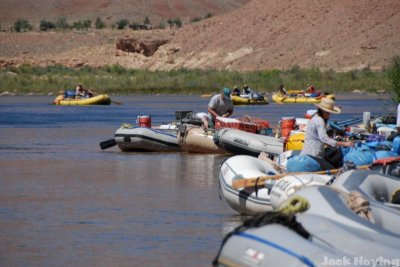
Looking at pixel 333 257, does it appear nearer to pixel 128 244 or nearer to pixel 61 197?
pixel 128 244

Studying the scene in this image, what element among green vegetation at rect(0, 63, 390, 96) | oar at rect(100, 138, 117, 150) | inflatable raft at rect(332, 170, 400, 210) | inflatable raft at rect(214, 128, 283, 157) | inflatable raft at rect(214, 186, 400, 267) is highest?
inflatable raft at rect(214, 186, 400, 267)

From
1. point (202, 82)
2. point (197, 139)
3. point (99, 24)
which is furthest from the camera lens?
point (99, 24)

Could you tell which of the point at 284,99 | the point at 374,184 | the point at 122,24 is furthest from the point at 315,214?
the point at 122,24

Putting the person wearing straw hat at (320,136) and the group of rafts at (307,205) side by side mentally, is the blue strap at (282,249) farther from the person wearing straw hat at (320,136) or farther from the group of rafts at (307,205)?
the person wearing straw hat at (320,136)

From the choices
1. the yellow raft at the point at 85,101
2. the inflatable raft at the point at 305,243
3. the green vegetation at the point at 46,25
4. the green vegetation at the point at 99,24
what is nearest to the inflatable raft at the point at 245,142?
the inflatable raft at the point at 305,243

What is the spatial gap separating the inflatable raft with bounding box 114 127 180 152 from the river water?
287mm

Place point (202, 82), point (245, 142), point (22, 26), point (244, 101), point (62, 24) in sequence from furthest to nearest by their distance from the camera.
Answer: point (62, 24) < point (22, 26) < point (202, 82) < point (244, 101) < point (245, 142)

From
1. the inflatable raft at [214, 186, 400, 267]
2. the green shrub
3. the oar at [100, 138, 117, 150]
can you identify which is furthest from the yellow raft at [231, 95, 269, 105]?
the green shrub

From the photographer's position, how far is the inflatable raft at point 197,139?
24.9 meters

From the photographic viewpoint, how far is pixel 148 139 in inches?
1019

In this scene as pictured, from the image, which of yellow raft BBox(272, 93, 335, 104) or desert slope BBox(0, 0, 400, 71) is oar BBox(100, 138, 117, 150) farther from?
desert slope BBox(0, 0, 400, 71)

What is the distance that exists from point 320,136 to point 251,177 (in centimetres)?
98

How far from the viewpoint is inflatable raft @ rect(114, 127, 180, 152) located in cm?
2589

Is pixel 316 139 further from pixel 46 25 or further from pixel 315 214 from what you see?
pixel 46 25
